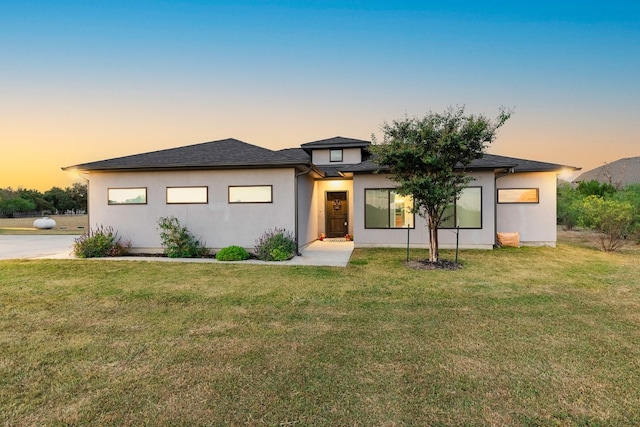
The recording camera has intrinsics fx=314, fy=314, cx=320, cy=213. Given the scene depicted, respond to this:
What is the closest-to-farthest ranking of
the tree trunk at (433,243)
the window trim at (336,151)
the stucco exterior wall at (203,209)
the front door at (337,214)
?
the tree trunk at (433,243), the stucco exterior wall at (203,209), the front door at (337,214), the window trim at (336,151)

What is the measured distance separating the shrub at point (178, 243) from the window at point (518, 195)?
1078 cm

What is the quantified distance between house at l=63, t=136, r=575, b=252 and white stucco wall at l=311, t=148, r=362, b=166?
9.71 feet

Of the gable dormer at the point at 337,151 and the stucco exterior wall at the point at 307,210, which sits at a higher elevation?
the gable dormer at the point at 337,151

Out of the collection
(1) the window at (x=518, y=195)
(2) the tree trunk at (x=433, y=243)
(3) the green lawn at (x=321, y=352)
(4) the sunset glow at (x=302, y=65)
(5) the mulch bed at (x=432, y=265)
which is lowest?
(3) the green lawn at (x=321, y=352)

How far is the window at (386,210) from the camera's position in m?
11.1

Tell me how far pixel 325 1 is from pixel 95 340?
1278 centimetres

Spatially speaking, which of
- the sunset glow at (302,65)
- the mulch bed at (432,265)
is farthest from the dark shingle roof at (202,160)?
the mulch bed at (432,265)

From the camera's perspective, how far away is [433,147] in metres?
7.49

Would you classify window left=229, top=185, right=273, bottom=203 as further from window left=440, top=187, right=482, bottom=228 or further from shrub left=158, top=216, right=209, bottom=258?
window left=440, top=187, right=482, bottom=228

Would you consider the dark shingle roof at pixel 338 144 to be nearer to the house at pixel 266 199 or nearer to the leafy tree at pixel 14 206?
the house at pixel 266 199

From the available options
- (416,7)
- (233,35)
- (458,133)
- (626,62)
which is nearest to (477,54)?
(416,7)

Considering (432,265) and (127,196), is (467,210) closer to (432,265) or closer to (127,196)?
(432,265)

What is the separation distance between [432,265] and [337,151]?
809 centimetres

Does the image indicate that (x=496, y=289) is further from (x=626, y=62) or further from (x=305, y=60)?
(x=626, y=62)
